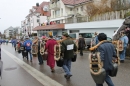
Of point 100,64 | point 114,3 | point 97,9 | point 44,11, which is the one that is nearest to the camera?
point 100,64

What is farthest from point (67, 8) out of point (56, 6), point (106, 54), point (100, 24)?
point (106, 54)

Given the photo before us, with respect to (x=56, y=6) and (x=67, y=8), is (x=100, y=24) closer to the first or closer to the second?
(x=67, y=8)

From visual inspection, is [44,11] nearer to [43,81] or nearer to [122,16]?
[122,16]

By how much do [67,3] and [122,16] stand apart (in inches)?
809

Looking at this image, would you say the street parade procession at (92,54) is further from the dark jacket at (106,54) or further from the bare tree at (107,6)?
the bare tree at (107,6)

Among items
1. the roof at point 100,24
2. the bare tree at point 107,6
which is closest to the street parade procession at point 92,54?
the roof at point 100,24

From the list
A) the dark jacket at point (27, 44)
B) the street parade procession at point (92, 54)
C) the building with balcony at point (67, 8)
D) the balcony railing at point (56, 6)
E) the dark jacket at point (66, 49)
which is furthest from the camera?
the balcony railing at point (56, 6)

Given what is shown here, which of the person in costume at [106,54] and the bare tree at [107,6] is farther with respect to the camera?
the bare tree at [107,6]

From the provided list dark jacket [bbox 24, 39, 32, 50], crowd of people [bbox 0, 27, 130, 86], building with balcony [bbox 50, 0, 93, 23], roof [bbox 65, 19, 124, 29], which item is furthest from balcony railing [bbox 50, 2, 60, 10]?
dark jacket [bbox 24, 39, 32, 50]

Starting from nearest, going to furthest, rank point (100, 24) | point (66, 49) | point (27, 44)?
point (66, 49) → point (27, 44) → point (100, 24)

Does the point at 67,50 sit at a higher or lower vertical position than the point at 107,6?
lower

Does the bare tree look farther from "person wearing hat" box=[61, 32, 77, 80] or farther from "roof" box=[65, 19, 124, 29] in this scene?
"person wearing hat" box=[61, 32, 77, 80]

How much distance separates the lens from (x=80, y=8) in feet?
116

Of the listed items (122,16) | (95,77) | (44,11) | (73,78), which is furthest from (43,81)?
(44,11)
